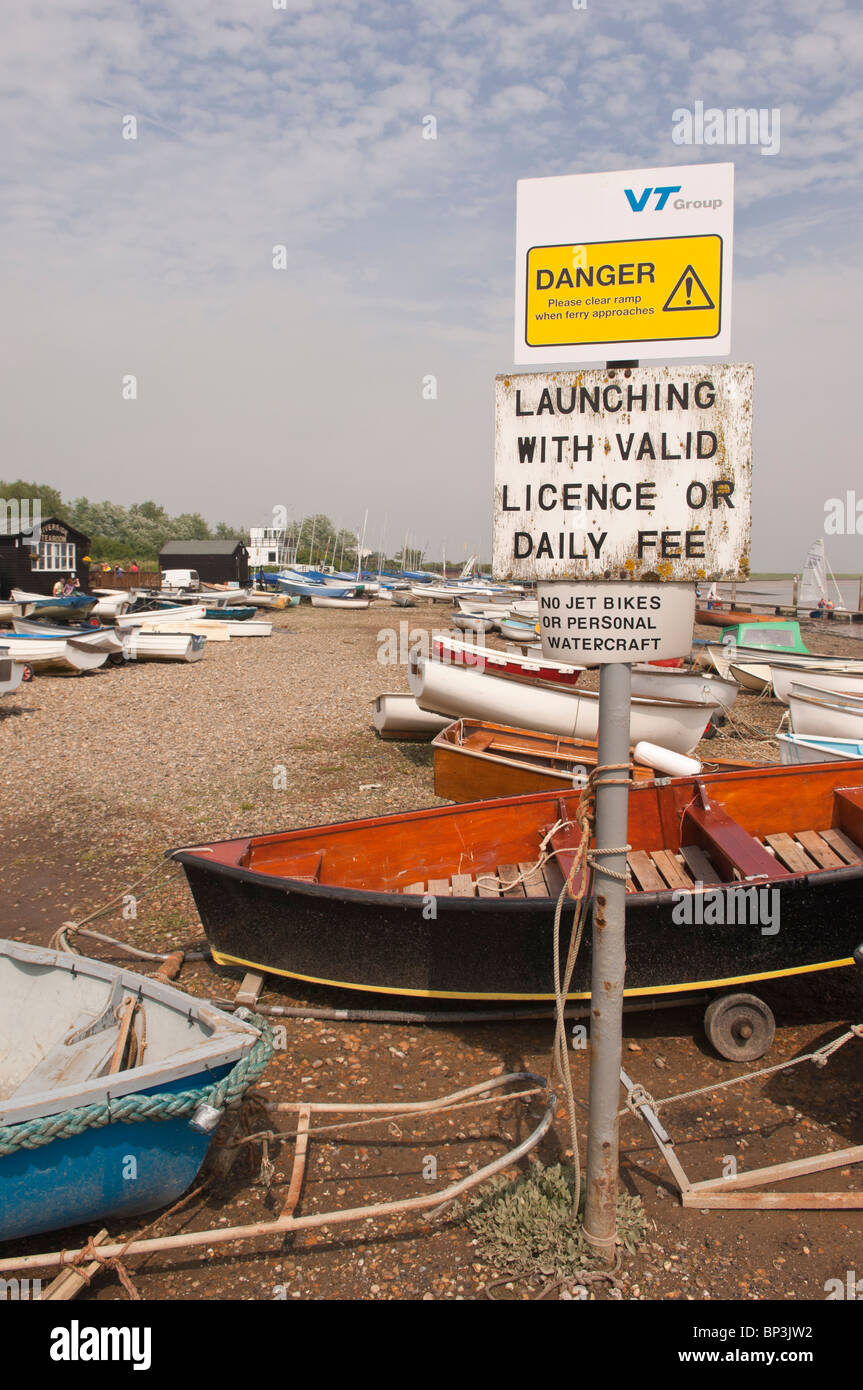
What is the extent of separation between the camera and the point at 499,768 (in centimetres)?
940

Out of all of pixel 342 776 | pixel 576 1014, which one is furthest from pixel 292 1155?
pixel 342 776

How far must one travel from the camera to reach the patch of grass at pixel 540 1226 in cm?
354

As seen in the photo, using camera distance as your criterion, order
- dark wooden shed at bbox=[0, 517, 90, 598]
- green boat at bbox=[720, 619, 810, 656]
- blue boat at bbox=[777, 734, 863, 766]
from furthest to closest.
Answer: dark wooden shed at bbox=[0, 517, 90, 598] < green boat at bbox=[720, 619, 810, 656] < blue boat at bbox=[777, 734, 863, 766]

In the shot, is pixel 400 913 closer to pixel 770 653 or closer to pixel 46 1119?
pixel 46 1119

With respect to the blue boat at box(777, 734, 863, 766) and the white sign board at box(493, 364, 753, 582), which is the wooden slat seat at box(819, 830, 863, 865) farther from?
the white sign board at box(493, 364, 753, 582)

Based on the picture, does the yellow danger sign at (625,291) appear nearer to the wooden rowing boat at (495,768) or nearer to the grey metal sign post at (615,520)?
the grey metal sign post at (615,520)

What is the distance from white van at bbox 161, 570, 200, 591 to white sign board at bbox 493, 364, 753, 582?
155 ft

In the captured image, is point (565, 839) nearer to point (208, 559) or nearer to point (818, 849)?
point (818, 849)

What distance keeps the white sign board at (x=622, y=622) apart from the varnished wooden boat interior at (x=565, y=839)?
337 centimetres

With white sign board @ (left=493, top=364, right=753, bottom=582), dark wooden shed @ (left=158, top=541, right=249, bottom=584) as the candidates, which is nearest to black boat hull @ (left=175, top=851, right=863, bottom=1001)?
white sign board @ (left=493, top=364, right=753, bottom=582)

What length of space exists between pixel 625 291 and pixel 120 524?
107211 mm

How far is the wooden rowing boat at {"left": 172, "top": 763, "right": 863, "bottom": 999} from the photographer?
5.09 meters

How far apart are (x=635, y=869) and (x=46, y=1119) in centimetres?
433

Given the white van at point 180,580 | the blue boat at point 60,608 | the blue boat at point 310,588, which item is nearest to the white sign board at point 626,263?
the blue boat at point 60,608
